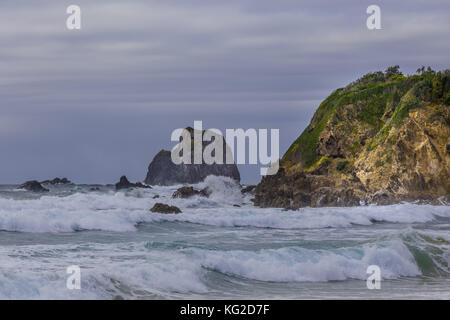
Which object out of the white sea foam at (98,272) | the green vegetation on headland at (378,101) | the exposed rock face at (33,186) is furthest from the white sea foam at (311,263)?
the exposed rock face at (33,186)

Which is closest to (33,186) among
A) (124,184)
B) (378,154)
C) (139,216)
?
(124,184)

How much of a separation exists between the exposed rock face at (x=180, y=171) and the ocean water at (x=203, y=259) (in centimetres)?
7388

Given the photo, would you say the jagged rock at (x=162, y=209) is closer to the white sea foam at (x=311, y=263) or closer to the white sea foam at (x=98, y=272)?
the white sea foam at (x=98, y=272)

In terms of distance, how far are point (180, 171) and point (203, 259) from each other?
97.2m

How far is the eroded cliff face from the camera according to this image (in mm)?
49156

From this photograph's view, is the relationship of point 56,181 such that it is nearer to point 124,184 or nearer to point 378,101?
point 124,184

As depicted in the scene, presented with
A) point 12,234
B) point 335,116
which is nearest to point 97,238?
point 12,234

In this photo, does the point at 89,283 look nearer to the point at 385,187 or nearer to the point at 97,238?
the point at 97,238

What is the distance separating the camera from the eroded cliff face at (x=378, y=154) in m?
49.2

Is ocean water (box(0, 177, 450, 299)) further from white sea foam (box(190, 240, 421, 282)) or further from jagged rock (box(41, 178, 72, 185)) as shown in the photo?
jagged rock (box(41, 178, 72, 185))

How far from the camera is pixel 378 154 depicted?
5291 centimetres

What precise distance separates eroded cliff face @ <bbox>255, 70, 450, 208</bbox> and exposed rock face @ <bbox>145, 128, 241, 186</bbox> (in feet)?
127

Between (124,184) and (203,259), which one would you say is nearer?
(203,259)

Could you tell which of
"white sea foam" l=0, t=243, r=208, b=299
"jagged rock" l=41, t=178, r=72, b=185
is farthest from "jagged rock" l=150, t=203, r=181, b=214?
"jagged rock" l=41, t=178, r=72, b=185
